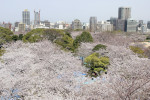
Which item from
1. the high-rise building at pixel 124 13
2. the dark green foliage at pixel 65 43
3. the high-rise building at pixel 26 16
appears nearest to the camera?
the dark green foliage at pixel 65 43

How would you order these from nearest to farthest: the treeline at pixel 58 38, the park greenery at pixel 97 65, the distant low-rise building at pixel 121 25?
the park greenery at pixel 97 65
the treeline at pixel 58 38
the distant low-rise building at pixel 121 25

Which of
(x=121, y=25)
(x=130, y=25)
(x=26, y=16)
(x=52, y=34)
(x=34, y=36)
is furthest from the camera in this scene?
(x=26, y=16)

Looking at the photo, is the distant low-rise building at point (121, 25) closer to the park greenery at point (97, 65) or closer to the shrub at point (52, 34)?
the shrub at point (52, 34)

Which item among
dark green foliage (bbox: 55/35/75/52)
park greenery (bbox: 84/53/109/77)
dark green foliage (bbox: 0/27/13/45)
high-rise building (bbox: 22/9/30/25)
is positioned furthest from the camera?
high-rise building (bbox: 22/9/30/25)

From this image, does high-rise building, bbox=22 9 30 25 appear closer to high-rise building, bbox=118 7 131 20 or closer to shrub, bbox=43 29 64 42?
high-rise building, bbox=118 7 131 20

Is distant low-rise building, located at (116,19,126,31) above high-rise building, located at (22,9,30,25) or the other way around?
the other way around

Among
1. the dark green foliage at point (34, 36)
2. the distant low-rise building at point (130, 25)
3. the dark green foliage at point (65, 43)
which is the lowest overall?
the dark green foliage at point (65, 43)

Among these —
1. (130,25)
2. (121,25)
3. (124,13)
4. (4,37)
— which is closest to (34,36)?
(4,37)

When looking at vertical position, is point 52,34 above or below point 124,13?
below

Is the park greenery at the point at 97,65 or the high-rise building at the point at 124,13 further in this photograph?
the high-rise building at the point at 124,13

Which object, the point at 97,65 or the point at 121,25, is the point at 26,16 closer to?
the point at 121,25

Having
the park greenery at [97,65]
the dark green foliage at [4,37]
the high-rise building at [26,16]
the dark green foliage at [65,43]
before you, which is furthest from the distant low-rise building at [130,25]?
the high-rise building at [26,16]

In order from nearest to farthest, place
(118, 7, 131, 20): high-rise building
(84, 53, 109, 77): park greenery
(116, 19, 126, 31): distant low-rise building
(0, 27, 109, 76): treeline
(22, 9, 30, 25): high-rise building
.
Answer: (84, 53, 109, 77): park greenery < (0, 27, 109, 76): treeline < (116, 19, 126, 31): distant low-rise building < (118, 7, 131, 20): high-rise building < (22, 9, 30, 25): high-rise building

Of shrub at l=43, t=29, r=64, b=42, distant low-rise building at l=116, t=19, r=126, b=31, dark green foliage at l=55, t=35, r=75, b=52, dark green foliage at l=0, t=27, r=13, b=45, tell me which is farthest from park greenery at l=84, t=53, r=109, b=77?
distant low-rise building at l=116, t=19, r=126, b=31
